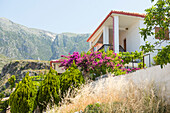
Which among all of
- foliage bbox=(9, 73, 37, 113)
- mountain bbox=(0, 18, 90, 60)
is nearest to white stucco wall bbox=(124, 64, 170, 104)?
foliage bbox=(9, 73, 37, 113)

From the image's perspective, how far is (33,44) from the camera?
10956cm

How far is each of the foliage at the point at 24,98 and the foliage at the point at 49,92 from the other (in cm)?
23

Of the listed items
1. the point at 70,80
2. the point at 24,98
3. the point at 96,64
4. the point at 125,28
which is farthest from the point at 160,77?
the point at 125,28

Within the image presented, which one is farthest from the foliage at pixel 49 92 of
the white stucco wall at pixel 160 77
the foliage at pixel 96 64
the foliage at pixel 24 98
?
the white stucco wall at pixel 160 77

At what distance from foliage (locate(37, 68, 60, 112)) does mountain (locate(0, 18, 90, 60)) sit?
8586 cm

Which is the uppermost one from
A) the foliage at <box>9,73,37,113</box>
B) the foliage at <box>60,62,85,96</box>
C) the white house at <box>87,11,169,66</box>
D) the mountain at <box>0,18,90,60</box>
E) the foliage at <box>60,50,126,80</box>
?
the mountain at <box>0,18,90,60</box>

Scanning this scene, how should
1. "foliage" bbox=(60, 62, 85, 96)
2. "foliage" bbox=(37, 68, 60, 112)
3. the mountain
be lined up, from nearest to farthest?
"foliage" bbox=(37, 68, 60, 112), "foliage" bbox=(60, 62, 85, 96), the mountain

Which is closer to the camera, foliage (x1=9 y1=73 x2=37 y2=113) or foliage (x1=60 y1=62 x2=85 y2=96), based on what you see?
foliage (x1=9 y1=73 x2=37 y2=113)

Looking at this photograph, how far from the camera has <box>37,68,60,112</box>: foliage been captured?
514 centimetres

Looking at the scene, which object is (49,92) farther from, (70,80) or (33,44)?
(33,44)

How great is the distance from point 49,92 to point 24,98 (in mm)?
784

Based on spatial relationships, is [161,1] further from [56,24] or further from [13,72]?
[13,72]

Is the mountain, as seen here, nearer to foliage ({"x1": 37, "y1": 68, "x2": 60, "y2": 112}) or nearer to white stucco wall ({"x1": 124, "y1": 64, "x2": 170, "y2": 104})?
foliage ({"x1": 37, "y1": 68, "x2": 60, "y2": 112})

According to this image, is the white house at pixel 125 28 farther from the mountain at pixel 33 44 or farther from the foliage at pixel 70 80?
the mountain at pixel 33 44
